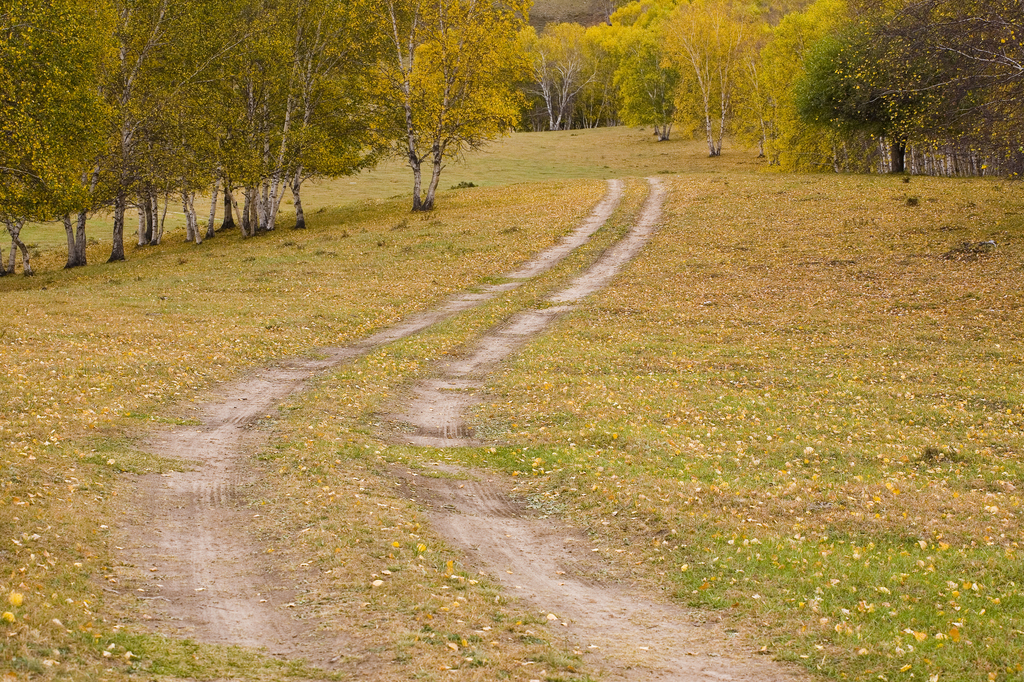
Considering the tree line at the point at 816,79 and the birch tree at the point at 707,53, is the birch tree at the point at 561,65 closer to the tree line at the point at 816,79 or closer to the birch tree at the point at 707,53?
the tree line at the point at 816,79

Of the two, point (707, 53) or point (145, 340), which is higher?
point (707, 53)

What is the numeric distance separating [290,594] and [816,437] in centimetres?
1196

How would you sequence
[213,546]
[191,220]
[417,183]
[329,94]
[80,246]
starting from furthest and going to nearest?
1. [417,183]
2. [329,94]
3. [191,220]
4. [80,246]
5. [213,546]

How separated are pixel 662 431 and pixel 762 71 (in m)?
71.1

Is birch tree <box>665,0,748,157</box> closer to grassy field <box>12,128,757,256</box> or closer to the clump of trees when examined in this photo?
grassy field <box>12,128,757,256</box>

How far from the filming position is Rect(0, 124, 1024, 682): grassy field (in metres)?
9.82

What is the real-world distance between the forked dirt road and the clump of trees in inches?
899

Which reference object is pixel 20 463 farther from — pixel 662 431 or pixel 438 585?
pixel 662 431

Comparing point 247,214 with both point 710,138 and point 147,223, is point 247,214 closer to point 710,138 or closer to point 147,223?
point 147,223

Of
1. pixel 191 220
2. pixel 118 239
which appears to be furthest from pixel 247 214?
pixel 118 239

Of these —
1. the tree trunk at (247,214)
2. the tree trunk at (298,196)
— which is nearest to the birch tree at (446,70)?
the tree trunk at (298,196)

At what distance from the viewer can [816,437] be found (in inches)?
712

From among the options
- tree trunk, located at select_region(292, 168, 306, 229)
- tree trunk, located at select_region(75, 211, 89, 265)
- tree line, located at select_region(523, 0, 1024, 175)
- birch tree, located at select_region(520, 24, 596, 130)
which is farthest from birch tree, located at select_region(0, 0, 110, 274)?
birch tree, located at select_region(520, 24, 596, 130)

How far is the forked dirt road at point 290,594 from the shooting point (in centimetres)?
956
